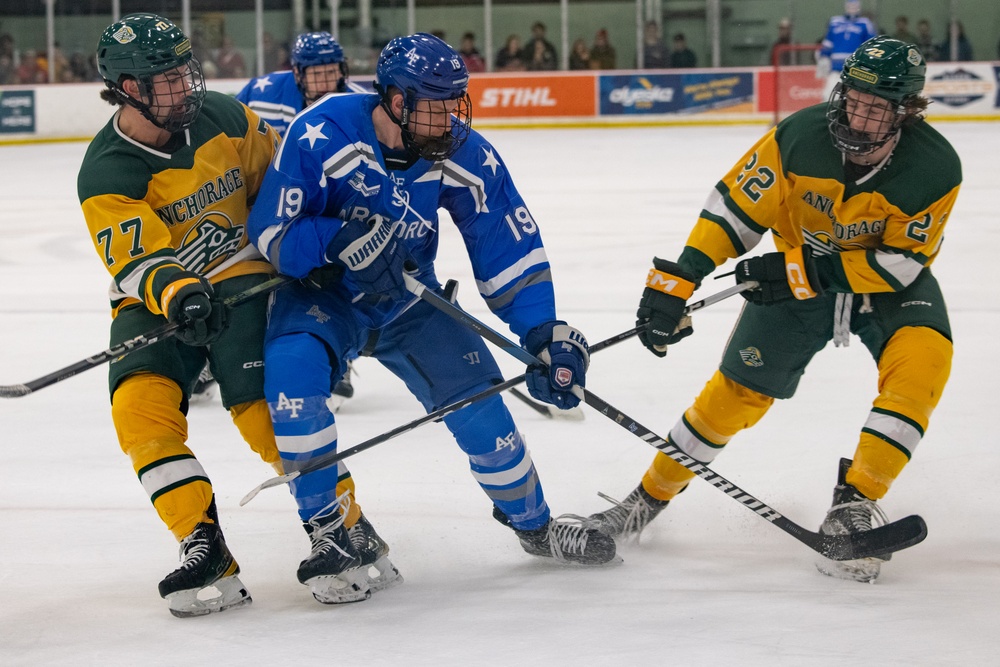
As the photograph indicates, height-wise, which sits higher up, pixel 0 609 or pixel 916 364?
pixel 916 364

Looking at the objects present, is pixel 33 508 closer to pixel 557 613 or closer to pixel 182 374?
pixel 182 374

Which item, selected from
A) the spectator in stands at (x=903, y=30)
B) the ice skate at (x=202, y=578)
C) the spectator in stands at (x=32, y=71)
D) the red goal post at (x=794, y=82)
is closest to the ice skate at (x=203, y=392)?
the ice skate at (x=202, y=578)

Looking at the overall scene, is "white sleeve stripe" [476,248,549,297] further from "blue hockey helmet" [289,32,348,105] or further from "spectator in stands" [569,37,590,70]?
"spectator in stands" [569,37,590,70]

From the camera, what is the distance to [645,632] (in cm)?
220

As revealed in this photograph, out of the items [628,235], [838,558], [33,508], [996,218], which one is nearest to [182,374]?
[33,508]

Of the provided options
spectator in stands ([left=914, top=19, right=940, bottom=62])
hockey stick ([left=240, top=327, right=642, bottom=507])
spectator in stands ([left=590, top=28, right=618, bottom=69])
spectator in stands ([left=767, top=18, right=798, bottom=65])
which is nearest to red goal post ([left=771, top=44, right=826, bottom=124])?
spectator in stands ([left=767, top=18, right=798, bottom=65])

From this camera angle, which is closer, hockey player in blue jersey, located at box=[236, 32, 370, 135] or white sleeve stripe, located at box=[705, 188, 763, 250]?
white sleeve stripe, located at box=[705, 188, 763, 250]

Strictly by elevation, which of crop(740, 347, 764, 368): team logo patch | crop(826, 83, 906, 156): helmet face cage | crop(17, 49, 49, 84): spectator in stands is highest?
crop(17, 49, 49, 84): spectator in stands

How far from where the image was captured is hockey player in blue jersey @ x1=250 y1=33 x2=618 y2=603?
93.1 inches

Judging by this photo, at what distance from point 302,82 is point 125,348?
2.53 metres

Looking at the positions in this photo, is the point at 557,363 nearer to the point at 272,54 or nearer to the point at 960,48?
the point at 960,48

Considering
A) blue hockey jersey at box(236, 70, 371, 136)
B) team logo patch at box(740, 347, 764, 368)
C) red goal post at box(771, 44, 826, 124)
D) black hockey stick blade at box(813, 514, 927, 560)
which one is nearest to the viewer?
black hockey stick blade at box(813, 514, 927, 560)

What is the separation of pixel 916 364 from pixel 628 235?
4.17 metres

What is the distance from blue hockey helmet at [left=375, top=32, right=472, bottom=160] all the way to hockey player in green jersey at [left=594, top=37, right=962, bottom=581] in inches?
22.1
